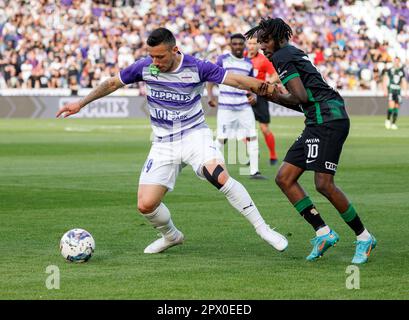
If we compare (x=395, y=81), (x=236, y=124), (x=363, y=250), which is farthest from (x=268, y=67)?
(x=395, y=81)

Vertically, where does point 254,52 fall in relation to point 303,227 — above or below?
above

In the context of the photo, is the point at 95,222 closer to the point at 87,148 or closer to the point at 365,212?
the point at 365,212

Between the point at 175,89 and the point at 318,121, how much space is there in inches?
56.6

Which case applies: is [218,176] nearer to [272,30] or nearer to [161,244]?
[161,244]

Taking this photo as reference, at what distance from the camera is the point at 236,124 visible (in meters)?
19.0

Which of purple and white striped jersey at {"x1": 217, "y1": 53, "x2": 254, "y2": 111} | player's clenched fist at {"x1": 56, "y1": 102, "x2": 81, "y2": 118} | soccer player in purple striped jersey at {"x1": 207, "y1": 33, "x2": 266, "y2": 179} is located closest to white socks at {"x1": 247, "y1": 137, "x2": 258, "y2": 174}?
soccer player in purple striped jersey at {"x1": 207, "y1": 33, "x2": 266, "y2": 179}

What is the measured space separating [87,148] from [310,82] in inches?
A: 648

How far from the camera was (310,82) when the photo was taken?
949 centimetres

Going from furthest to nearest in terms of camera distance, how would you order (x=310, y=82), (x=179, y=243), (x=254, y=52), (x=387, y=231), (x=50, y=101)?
(x=50, y=101) < (x=254, y=52) < (x=387, y=231) < (x=179, y=243) < (x=310, y=82)

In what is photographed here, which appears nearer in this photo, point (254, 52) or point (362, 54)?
point (254, 52)

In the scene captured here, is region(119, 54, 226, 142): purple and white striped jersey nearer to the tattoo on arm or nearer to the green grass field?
the tattoo on arm

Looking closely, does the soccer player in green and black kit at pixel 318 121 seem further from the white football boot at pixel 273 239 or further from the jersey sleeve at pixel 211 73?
the jersey sleeve at pixel 211 73

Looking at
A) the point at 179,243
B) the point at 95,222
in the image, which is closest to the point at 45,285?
the point at 179,243

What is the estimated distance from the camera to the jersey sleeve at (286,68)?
9.23 m
